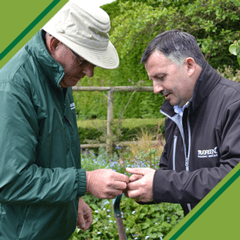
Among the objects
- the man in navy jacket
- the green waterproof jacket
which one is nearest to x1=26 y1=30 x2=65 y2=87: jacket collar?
the green waterproof jacket

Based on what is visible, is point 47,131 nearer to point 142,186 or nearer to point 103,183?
point 103,183

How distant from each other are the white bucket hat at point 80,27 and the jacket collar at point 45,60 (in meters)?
0.10

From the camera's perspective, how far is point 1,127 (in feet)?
4.93

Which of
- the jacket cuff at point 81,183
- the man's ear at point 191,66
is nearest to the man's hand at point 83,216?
the jacket cuff at point 81,183

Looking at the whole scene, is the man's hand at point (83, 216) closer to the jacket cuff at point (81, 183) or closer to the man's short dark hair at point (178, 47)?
the jacket cuff at point (81, 183)

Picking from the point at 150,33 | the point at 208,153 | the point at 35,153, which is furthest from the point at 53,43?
the point at 150,33

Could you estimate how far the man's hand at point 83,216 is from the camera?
2432mm

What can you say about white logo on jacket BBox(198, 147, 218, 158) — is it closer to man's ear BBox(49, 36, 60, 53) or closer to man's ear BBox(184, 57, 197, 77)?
man's ear BBox(184, 57, 197, 77)

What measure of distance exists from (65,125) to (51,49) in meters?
0.53

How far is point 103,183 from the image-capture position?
1.77 meters

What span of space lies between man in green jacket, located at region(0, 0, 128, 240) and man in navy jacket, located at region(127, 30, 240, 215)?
30 cm

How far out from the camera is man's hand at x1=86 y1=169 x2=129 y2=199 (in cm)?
175

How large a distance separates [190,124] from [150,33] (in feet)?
25.4

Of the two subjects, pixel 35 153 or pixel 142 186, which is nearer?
pixel 35 153
